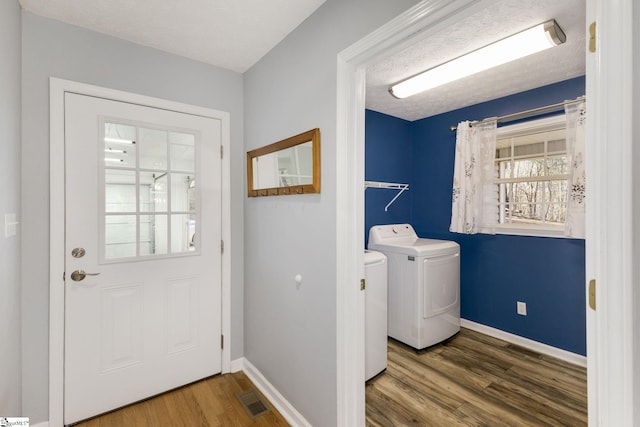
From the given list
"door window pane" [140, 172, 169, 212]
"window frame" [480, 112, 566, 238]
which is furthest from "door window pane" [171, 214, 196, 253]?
"window frame" [480, 112, 566, 238]

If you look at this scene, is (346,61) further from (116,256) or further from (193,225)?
(116,256)

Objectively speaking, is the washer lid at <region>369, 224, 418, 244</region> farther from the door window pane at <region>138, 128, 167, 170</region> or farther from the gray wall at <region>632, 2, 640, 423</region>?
the gray wall at <region>632, 2, 640, 423</region>

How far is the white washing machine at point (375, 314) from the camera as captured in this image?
2.22m

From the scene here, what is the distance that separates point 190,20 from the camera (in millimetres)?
1717

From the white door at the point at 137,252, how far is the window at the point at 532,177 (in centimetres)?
280

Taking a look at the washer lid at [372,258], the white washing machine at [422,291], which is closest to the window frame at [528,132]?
the white washing machine at [422,291]

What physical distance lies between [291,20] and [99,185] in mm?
1556

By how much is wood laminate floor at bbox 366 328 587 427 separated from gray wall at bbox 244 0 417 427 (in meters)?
0.65

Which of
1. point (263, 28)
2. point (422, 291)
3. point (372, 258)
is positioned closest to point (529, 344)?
point (422, 291)

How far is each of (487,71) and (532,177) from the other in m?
1.15

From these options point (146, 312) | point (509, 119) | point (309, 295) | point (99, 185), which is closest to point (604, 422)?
point (309, 295)

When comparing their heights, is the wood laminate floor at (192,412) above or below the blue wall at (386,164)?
below

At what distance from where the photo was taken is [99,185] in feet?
6.11

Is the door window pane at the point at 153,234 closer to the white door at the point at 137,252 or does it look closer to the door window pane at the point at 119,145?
the white door at the point at 137,252
